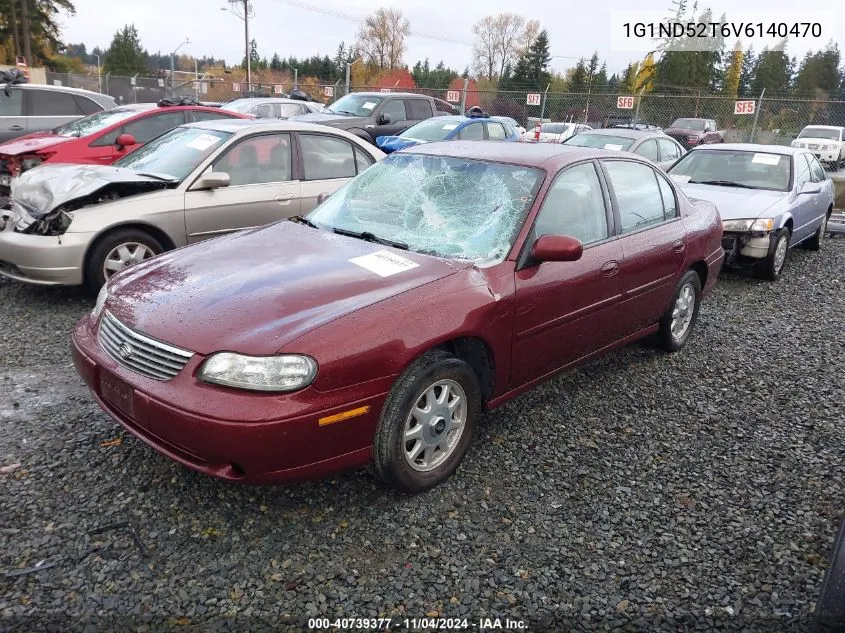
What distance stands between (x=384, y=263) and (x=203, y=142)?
364 centimetres

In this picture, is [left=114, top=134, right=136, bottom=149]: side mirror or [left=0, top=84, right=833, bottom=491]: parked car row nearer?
[left=0, top=84, right=833, bottom=491]: parked car row

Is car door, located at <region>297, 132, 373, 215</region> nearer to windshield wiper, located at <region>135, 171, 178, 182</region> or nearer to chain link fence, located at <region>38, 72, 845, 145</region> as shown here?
windshield wiper, located at <region>135, 171, 178, 182</region>

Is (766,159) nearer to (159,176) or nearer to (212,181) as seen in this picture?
(212,181)

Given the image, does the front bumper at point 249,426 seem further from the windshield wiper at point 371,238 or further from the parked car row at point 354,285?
the windshield wiper at point 371,238

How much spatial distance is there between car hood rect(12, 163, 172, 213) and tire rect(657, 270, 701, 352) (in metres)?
4.24

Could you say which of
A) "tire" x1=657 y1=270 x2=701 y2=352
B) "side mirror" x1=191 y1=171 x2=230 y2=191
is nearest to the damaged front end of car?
"side mirror" x1=191 y1=171 x2=230 y2=191

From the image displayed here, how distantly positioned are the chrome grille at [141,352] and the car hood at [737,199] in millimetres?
6329

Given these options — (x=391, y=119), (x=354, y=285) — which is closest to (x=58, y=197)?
(x=354, y=285)

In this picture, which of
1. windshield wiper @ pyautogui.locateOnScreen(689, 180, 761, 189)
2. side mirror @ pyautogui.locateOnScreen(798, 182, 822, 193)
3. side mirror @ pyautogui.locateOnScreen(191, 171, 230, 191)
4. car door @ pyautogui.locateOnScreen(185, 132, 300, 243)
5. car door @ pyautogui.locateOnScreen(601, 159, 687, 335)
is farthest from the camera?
side mirror @ pyautogui.locateOnScreen(798, 182, 822, 193)

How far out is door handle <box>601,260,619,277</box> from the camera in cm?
383

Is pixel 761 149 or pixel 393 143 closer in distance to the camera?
pixel 761 149

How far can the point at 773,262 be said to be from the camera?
738 cm

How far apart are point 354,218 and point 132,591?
2.23 metres

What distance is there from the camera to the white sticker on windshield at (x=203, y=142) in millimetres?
5949
